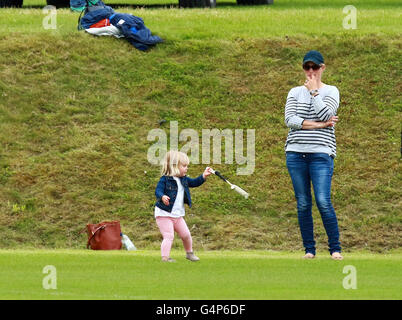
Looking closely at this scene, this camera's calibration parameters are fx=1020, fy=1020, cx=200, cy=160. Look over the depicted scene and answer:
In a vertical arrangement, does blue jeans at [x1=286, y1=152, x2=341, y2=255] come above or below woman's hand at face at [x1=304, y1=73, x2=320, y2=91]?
below

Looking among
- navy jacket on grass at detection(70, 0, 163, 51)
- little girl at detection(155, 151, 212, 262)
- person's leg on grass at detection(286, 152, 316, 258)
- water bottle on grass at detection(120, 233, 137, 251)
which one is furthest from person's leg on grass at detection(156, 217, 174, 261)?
navy jacket on grass at detection(70, 0, 163, 51)

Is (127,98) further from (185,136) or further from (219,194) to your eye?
(219,194)

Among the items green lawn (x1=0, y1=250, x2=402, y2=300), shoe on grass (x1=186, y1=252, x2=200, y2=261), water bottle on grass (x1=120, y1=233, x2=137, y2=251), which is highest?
water bottle on grass (x1=120, y1=233, x2=137, y2=251)

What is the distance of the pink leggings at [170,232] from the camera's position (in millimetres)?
11953

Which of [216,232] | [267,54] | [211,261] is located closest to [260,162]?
[216,232]

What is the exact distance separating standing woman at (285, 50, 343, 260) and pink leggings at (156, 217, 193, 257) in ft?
4.59

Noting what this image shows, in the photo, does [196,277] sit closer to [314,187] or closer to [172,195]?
[172,195]

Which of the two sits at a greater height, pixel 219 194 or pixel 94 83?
pixel 94 83

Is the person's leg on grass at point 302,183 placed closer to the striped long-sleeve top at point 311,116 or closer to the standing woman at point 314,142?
the standing woman at point 314,142

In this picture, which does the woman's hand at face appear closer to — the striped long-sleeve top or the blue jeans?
the striped long-sleeve top

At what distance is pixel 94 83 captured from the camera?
21781 mm

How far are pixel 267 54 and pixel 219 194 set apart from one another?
543cm

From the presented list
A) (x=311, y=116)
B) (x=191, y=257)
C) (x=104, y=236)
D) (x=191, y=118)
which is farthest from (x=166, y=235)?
(x=191, y=118)

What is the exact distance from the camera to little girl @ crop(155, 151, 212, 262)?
11969mm
